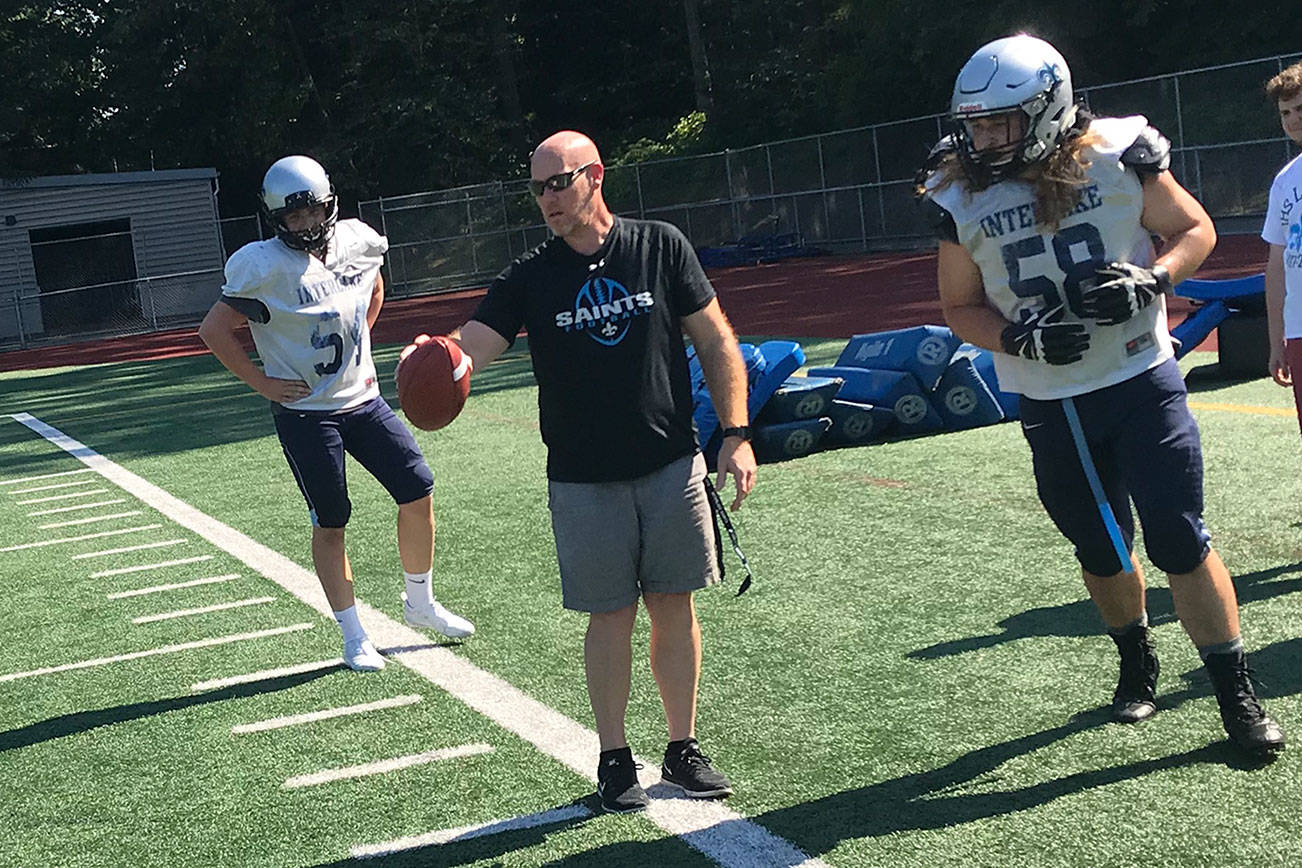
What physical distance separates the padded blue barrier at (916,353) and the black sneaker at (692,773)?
6287mm

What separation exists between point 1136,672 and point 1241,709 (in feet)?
1.65

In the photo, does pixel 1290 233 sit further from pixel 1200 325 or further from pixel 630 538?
pixel 1200 325

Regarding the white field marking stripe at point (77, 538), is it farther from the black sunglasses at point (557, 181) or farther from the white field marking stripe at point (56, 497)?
the black sunglasses at point (557, 181)

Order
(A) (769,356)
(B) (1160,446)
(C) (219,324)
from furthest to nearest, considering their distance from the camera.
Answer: (A) (769,356) < (C) (219,324) < (B) (1160,446)

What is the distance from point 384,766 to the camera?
16.8 feet

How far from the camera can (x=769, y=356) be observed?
34.3 feet

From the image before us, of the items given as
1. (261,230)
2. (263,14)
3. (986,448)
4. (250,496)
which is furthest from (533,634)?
(263,14)

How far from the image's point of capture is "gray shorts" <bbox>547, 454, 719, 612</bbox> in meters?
4.55

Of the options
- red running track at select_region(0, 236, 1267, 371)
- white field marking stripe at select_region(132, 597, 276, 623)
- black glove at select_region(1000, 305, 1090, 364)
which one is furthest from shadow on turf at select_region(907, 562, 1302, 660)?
red running track at select_region(0, 236, 1267, 371)

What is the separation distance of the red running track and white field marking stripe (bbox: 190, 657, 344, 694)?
8555 mm

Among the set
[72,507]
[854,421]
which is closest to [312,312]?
[854,421]

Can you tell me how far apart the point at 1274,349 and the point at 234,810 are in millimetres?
3669

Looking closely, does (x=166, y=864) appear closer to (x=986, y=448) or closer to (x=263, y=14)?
(x=986, y=448)

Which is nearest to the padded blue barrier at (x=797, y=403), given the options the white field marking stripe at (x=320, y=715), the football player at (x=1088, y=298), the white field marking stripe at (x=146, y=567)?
the white field marking stripe at (x=146, y=567)
